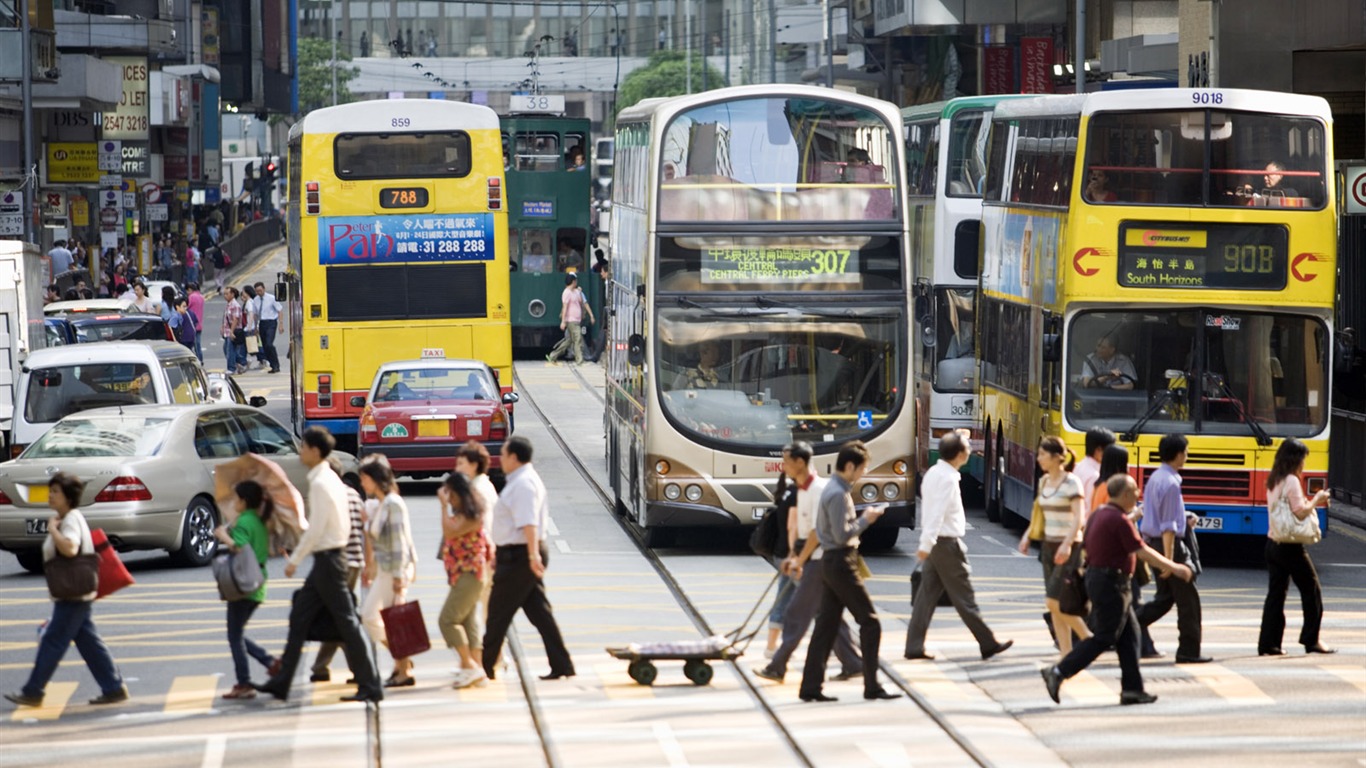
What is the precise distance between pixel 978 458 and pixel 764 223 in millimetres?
5944

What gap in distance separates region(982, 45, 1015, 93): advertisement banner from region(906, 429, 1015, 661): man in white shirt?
44557 millimetres

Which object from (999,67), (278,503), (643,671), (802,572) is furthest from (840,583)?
(999,67)

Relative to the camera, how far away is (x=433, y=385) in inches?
1016

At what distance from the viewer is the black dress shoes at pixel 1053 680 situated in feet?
42.9

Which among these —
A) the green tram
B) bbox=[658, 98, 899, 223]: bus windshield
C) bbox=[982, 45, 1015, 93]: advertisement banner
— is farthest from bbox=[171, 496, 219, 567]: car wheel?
Answer: bbox=[982, 45, 1015, 93]: advertisement banner

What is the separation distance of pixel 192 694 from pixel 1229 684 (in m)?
6.28

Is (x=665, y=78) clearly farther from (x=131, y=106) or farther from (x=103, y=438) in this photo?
(x=103, y=438)

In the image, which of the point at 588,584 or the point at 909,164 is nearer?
the point at 588,584

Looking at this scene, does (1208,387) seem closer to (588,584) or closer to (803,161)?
(803,161)

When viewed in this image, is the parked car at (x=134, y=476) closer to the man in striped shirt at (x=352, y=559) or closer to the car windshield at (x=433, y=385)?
the man in striped shirt at (x=352, y=559)

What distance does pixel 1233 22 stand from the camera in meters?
33.7

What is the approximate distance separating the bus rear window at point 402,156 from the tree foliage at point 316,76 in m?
96.8

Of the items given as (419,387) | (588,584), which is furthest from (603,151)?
(588,584)

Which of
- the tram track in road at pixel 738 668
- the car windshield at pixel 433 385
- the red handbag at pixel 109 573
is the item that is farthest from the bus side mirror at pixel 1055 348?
the red handbag at pixel 109 573
